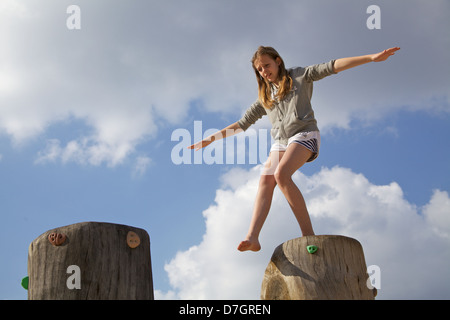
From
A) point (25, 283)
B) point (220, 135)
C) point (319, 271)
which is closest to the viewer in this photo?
point (25, 283)

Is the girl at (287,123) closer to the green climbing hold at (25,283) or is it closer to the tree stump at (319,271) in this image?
the tree stump at (319,271)

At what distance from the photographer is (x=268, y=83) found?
599 centimetres

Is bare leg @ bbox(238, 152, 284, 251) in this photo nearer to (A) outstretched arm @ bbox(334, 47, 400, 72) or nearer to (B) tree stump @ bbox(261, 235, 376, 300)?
(B) tree stump @ bbox(261, 235, 376, 300)

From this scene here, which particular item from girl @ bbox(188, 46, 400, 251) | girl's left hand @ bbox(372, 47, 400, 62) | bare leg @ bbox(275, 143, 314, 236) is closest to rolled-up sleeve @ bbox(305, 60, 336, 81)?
girl @ bbox(188, 46, 400, 251)

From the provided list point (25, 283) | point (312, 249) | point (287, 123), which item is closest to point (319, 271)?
point (312, 249)

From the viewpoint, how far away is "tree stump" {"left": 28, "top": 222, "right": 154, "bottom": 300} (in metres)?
4.37

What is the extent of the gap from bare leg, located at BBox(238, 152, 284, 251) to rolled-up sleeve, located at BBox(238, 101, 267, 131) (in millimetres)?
695

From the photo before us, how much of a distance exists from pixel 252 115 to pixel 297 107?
74 cm

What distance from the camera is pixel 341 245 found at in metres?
5.13

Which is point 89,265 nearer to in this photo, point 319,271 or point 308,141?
point 319,271

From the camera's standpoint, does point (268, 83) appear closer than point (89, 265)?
No
